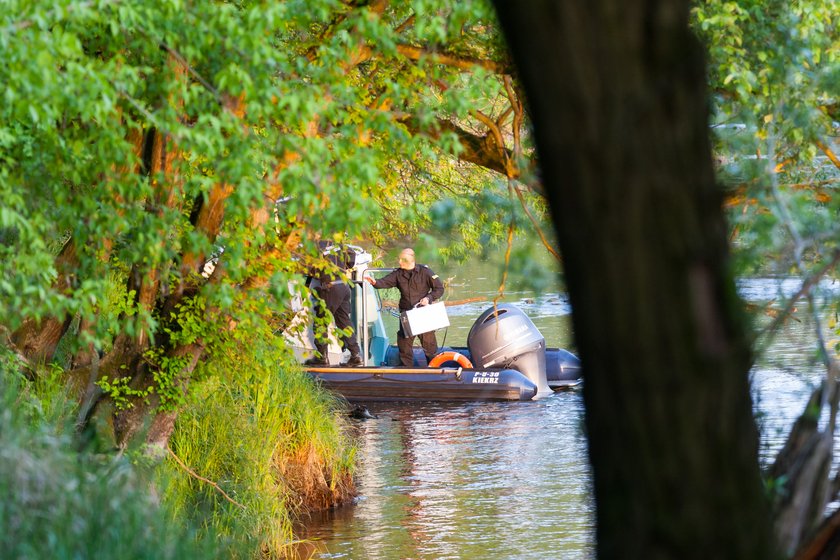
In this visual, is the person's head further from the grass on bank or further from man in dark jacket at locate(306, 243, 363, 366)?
the grass on bank

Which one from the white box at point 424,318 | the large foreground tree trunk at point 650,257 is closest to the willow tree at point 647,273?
the large foreground tree trunk at point 650,257

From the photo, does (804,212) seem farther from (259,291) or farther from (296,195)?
(259,291)

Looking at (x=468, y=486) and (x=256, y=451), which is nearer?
(x=256, y=451)

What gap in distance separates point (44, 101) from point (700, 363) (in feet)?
10.3

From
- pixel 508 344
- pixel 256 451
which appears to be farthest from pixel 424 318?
pixel 256 451

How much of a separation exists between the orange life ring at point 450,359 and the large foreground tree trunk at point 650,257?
13963mm

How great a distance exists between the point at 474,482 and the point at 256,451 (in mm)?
3243

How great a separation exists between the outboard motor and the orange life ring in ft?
0.57

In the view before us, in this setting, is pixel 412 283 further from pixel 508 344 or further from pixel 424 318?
pixel 508 344

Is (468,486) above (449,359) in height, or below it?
below

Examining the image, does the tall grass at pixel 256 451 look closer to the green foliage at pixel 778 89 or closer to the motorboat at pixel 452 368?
the green foliage at pixel 778 89

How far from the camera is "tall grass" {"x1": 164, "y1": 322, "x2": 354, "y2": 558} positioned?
8.67 m

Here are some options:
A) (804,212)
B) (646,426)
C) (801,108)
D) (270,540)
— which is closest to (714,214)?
(646,426)

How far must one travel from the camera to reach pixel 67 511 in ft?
13.9
